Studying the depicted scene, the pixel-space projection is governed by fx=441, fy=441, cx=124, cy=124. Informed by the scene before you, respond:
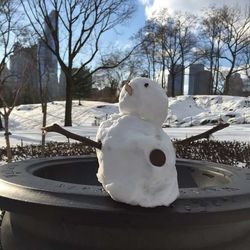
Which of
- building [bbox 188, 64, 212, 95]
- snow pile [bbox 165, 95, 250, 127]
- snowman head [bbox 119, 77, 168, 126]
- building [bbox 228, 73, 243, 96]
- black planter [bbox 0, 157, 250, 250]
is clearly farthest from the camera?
building [bbox 228, 73, 243, 96]

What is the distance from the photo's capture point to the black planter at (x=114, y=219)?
215 cm

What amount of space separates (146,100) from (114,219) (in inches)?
26.5

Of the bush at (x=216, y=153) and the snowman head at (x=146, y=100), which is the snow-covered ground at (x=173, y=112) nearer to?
the bush at (x=216, y=153)

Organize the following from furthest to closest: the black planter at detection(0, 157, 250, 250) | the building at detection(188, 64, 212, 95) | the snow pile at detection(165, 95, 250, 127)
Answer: the building at detection(188, 64, 212, 95) → the snow pile at detection(165, 95, 250, 127) → the black planter at detection(0, 157, 250, 250)

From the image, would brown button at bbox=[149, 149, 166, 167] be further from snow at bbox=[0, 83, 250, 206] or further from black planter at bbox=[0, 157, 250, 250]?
snow at bbox=[0, 83, 250, 206]

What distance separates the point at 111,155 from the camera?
7.45 ft

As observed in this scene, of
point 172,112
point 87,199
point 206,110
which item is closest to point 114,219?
point 87,199

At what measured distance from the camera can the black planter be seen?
215 centimetres

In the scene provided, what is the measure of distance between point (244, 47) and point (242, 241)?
45.7m

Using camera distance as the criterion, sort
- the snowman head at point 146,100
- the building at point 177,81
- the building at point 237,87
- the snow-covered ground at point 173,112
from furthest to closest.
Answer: the building at point 237,87
the building at point 177,81
the snow-covered ground at point 173,112
the snowman head at point 146,100

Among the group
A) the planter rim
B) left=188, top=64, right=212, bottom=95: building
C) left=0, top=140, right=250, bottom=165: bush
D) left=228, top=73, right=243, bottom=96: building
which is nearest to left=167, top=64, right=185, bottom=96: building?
left=188, top=64, right=212, bottom=95: building

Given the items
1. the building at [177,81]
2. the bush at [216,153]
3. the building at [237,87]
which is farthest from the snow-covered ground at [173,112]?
the building at [237,87]

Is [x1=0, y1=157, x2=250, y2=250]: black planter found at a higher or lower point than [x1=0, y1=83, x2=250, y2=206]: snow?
higher

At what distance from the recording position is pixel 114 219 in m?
2.15
